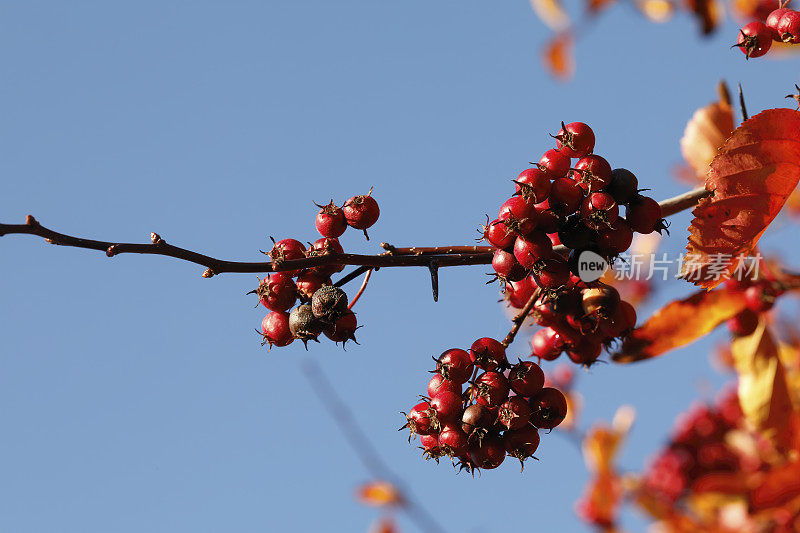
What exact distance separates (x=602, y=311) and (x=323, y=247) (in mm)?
765

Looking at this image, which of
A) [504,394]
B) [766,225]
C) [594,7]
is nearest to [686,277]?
[766,225]

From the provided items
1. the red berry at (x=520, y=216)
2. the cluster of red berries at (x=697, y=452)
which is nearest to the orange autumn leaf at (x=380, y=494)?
the cluster of red berries at (x=697, y=452)

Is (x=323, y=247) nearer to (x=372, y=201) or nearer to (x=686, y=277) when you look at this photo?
(x=372, y=201)

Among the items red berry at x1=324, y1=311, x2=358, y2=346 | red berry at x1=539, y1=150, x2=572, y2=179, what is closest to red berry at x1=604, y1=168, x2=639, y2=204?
red berry at x1=539, y1=150, x2=572, y2=179

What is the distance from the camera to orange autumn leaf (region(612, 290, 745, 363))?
2.47m

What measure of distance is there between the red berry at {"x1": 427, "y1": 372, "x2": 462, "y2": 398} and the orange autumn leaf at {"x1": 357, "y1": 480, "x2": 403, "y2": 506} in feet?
11.4

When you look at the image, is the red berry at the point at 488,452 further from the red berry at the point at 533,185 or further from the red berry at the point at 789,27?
the red berry at the point at 789,27

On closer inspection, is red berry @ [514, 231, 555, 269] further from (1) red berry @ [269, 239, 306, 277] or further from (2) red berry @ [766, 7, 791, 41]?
(2) red berry @ [766, 7, 791, 41]

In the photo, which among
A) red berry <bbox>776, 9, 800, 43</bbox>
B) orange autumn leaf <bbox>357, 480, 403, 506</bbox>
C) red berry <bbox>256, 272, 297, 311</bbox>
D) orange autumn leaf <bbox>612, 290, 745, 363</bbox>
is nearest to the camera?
red berry <bbox>256, 272, 297, 311</bbox>

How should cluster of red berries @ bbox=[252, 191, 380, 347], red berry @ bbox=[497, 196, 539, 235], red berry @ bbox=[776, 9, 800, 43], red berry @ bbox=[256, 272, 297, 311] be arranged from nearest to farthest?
red berry @ bbox=[497, 196, 539, 235] < cluster of red berries @ bbox=[252, 191, 380, 347] < red berry @ bbox=[256, 272, 297, 311] < red berry @ bbox=[776, 9, 800, 43]

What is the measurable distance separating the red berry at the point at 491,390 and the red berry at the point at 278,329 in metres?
0.50

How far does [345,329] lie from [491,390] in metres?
0.40

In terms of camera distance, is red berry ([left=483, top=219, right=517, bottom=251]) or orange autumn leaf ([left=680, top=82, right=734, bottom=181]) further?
orange autumn leaf ([left=680, top=82, right=734, bottom=181])

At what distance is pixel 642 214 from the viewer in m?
1.72
